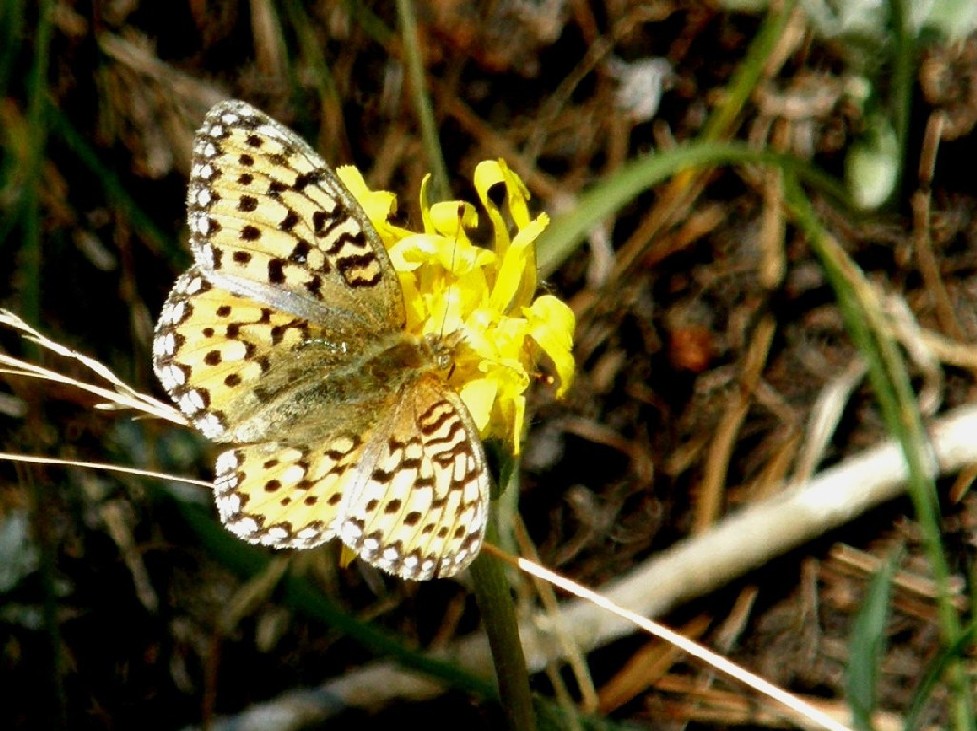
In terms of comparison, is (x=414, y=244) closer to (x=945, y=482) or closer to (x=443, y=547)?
(x=443, y=547)

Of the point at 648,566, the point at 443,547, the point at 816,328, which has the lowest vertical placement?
the point at 648,566

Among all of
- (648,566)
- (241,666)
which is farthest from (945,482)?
(241,666)

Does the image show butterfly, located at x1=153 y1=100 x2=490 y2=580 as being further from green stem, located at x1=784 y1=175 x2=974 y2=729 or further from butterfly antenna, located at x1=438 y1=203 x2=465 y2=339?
green stem, located at x1=784 y1=175 x2=974 y2=729

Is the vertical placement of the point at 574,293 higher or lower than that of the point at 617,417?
higher

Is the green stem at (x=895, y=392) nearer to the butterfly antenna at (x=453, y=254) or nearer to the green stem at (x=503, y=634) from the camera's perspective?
the green stem at (x=503, y=634)

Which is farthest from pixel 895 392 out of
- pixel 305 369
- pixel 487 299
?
pixel 305 369
